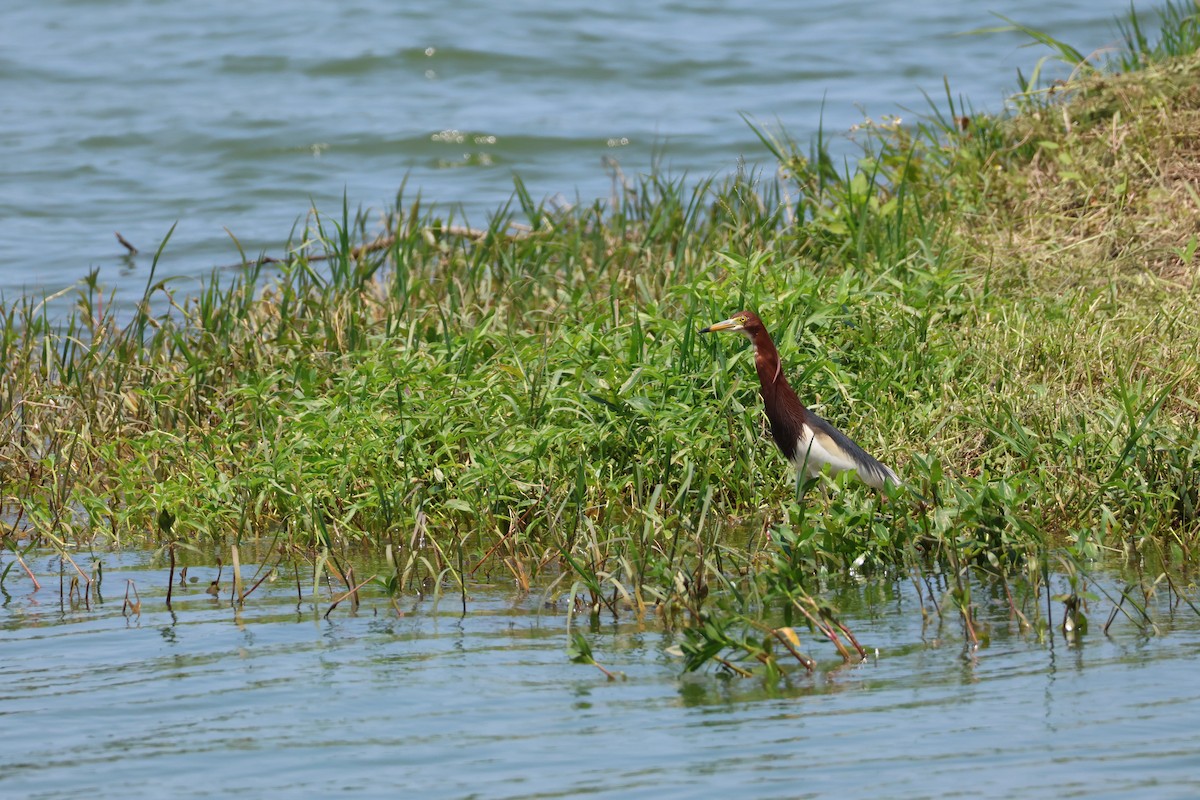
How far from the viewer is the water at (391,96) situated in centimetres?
1259

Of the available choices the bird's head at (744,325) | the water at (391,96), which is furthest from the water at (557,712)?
the water at (391,96)

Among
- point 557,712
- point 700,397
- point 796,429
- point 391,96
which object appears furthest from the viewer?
point 391,96

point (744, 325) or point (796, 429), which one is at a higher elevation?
point (744, 325)

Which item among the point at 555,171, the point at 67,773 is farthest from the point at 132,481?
the point at 555,171

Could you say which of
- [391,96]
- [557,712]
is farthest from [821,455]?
[391,96]

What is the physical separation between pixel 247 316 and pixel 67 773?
4.22 meters

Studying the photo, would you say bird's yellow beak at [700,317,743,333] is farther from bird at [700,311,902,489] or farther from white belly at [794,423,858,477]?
white belly at [794,423,858,477]

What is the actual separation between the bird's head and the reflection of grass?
0.20m

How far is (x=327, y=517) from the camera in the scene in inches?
225

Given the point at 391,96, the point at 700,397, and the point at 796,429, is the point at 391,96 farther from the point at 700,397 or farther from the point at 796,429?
the point at 796,429

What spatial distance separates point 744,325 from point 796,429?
0.44 m

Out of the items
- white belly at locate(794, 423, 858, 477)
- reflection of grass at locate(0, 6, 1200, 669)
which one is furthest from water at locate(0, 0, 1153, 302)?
white belly at locate(794, 423, 858, 477)

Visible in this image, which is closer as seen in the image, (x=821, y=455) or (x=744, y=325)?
(x=821, y=455)

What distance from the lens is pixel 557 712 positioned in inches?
152
